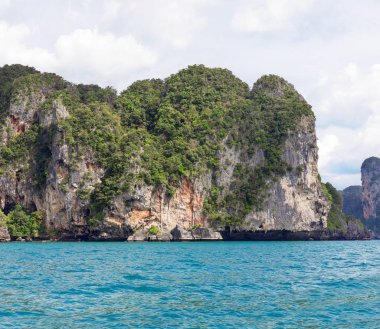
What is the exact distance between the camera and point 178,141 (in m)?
89.2

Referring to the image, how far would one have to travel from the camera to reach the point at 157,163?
83.1 m

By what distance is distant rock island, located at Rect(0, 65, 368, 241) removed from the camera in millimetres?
78688

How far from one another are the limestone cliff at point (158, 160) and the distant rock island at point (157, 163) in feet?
0.57

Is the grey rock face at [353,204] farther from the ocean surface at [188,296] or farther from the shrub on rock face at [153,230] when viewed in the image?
the ocean surface at [188,296]

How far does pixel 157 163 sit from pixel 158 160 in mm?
1279

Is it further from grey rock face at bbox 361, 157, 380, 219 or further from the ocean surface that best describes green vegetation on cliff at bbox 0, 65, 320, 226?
grey rock face at bbox 361, 157, 380, 219

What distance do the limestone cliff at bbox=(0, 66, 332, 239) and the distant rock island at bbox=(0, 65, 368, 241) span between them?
6.8 inches

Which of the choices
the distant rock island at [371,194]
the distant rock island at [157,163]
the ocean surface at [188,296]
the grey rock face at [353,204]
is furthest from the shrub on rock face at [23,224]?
the grey rock face at [353,204]

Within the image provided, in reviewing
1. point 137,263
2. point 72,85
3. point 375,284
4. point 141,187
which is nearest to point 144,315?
point 375,284

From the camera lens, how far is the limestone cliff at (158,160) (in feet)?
259

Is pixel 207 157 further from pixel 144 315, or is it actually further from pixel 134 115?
pixel 144 315

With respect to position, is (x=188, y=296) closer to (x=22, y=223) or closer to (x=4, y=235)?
(x=4, y=235)

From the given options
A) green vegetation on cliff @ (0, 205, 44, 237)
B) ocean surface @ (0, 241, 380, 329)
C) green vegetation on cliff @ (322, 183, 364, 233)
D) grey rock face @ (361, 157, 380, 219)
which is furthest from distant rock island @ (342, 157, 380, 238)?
ocean surface @ (0, 241, 380, 329)

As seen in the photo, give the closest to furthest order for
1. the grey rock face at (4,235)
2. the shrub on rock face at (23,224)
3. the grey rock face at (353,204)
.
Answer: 1. the grey rock face at (4,235)
2. the shrub on rock face at (23,224)
3. the grey rock face at (353,204)
